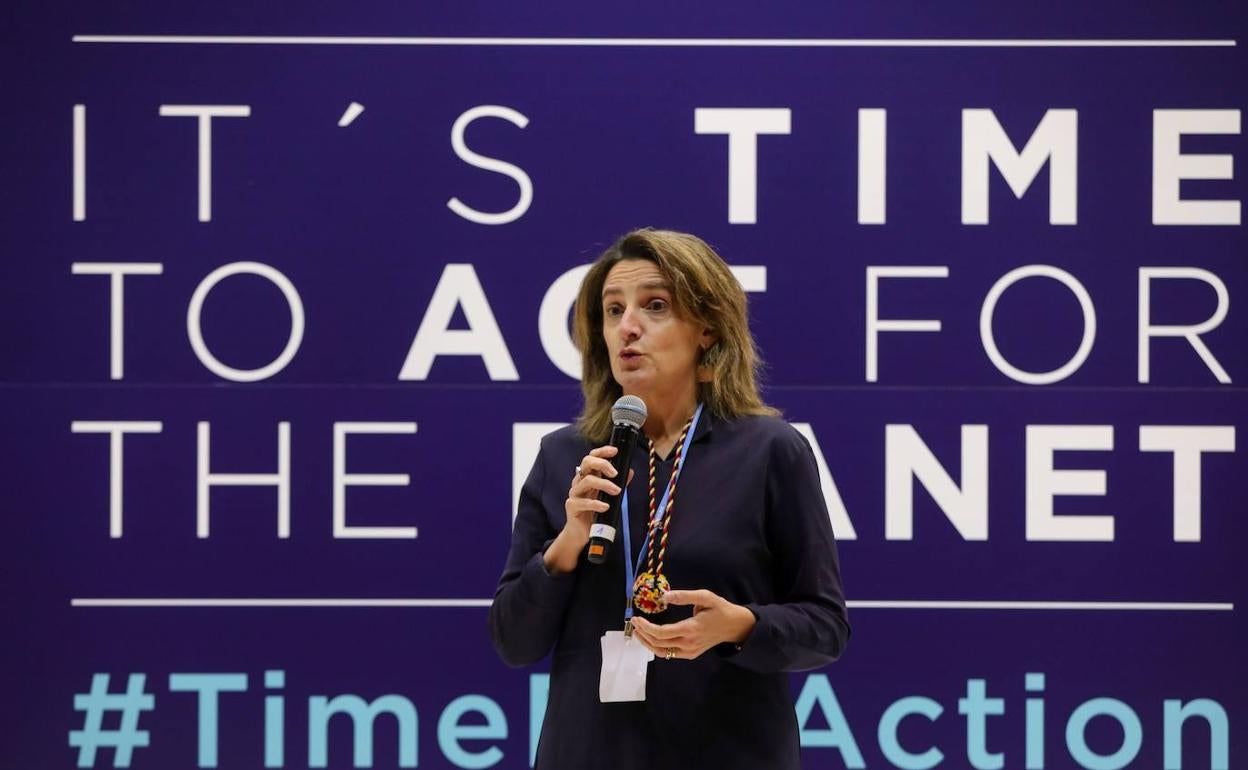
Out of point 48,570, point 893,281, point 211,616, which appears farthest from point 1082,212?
point 48,570

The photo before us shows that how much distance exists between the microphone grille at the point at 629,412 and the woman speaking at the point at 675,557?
0.4 inches

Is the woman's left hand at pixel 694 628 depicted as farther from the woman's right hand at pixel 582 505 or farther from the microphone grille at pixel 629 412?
the microphone grille at pixel 629 412

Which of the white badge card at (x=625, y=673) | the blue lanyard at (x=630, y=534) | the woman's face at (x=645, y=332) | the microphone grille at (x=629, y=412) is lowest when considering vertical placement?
the white badge card at (x=625, y=673)

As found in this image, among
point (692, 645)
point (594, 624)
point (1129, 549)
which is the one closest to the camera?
point (692, 645)

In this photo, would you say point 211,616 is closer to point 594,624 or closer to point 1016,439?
point 594,624

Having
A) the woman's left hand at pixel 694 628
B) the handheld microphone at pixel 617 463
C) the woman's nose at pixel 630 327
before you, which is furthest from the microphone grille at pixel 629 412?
the woman's left hand at pixel 694 628

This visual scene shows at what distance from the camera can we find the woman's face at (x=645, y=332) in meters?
1.95

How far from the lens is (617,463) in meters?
1.81

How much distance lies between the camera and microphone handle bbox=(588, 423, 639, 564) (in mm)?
1756

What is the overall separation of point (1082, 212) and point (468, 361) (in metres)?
1.80

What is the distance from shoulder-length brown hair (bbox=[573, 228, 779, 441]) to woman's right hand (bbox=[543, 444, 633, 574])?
0.65 ft

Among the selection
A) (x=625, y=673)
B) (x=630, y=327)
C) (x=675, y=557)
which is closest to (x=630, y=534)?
(x=675, y=557)

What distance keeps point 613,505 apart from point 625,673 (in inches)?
9.7

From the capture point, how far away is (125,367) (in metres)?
3.62
